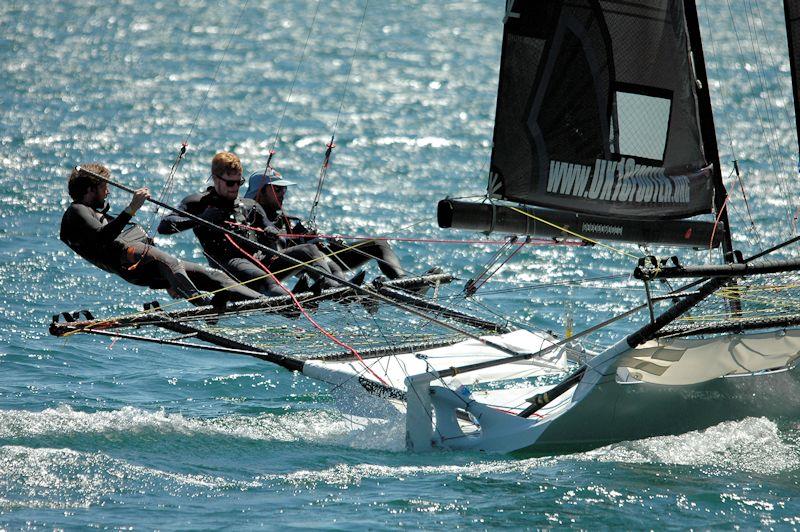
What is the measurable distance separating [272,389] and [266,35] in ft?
68.8

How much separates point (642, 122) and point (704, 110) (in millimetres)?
427

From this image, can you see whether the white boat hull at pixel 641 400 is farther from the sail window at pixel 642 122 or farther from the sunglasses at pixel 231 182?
the sunglasses at pixel 231 182

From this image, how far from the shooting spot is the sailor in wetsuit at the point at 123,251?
274 inches

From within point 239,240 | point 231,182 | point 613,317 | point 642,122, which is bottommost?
point 613,317

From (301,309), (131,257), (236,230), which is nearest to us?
(301,309)

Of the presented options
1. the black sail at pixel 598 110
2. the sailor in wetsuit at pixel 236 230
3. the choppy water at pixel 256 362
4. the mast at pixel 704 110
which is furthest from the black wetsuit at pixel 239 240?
the mast at pixel 704 110

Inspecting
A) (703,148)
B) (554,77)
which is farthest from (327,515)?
(703,148)

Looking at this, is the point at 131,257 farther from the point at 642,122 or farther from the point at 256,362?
the point at 642,122

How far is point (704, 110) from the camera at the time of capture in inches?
276

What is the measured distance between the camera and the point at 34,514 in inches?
207

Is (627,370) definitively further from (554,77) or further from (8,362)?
(8,362)

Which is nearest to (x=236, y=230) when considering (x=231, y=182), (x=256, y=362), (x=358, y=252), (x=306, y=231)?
(x=231, y=182)

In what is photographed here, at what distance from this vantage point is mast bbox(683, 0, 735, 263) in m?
6.92

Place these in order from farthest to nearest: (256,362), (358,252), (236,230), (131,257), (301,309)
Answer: (256,362), (358,252), (236,230), (131,257), (301,309)
